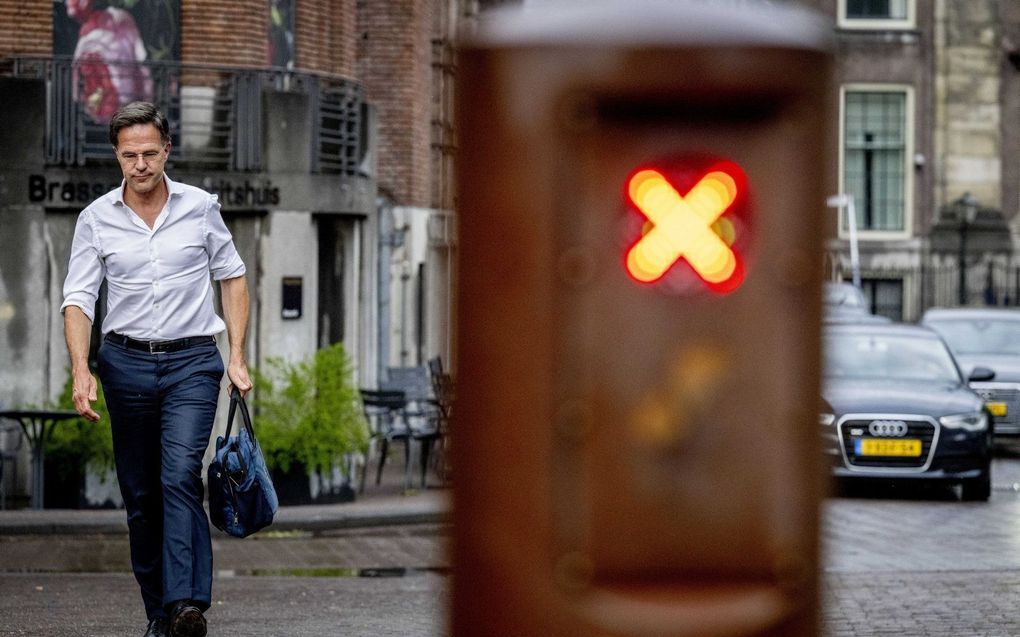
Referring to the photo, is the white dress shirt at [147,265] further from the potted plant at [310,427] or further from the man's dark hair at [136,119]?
the potted plant at [310,427]

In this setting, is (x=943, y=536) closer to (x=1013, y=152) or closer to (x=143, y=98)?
(x=143, y=98)

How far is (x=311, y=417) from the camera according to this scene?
52.9ft

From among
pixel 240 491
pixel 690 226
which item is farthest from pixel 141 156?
pixel 690 226

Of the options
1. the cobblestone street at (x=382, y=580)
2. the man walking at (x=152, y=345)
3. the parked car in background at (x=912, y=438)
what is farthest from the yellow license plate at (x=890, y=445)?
the man walking at (x=152, y=345)

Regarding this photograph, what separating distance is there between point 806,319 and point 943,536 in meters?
10.5

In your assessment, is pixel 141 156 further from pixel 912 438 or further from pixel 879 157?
pixel 879 157

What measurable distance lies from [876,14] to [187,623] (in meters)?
44.4

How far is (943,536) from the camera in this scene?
14.0m

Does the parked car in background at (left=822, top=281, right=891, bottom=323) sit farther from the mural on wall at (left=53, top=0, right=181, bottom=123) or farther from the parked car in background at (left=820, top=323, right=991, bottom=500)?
the mural on wall at (left=53, top=0, right=181, bottom=123)

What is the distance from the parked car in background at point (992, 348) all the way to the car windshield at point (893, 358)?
4570 mm

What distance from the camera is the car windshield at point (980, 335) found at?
1015 inches

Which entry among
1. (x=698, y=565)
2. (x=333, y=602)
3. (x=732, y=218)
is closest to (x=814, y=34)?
(x=732, y=218)

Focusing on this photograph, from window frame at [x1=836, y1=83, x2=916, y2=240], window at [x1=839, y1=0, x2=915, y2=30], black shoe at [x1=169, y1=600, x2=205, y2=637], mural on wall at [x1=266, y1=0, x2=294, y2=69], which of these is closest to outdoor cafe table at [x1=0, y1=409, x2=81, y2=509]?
mural on wall at [x1=266, y1=0, x2=294, y2=69]

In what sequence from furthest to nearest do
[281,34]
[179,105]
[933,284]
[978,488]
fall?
[933,284] → [281,34] → [179,105] → [978,488]
